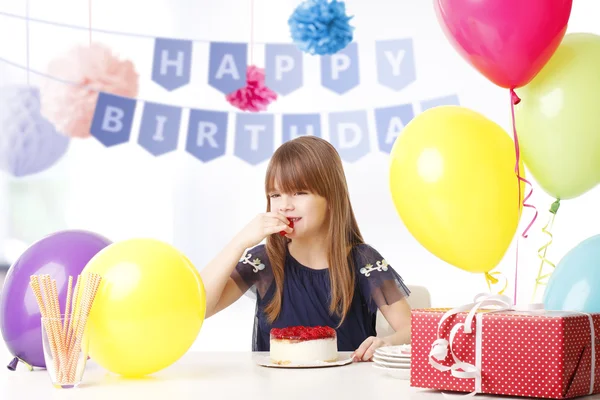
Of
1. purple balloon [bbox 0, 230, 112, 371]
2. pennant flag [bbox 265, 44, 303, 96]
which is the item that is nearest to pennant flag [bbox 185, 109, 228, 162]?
pennant flag [bbox 265, 44, 303, 96]

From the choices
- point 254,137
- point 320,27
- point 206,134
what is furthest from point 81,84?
point 320,27

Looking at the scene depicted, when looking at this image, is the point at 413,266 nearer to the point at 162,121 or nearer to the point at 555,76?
the point at 162,121

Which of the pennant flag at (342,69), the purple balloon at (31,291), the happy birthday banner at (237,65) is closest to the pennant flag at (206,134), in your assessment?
the happy birthday banner at (237,65)

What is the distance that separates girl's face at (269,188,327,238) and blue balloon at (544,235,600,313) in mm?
663

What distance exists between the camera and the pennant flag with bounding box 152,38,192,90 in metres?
3.56

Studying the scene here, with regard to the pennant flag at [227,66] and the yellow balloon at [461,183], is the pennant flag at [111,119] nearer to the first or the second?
the pennant flag at [227,66]

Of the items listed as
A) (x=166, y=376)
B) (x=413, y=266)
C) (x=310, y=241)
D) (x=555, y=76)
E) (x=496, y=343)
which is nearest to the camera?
(x=496, y=343)

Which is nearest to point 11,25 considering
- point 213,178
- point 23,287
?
point 213,178

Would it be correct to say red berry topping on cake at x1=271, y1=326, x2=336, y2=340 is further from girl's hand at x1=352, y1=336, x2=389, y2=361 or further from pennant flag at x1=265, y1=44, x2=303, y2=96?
pennant flag at x1=265, y1=44, x2=303, y2=96

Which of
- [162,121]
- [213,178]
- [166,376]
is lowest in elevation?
[166,376]

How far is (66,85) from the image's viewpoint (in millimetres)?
3531

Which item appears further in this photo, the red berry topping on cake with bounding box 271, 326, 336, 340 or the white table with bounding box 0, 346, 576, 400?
the red berry topping on cake with bounding box 271, 326, 336, 340

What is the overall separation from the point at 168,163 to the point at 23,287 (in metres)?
2.12

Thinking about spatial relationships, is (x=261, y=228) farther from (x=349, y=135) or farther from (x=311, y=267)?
(x=349, y=135)
